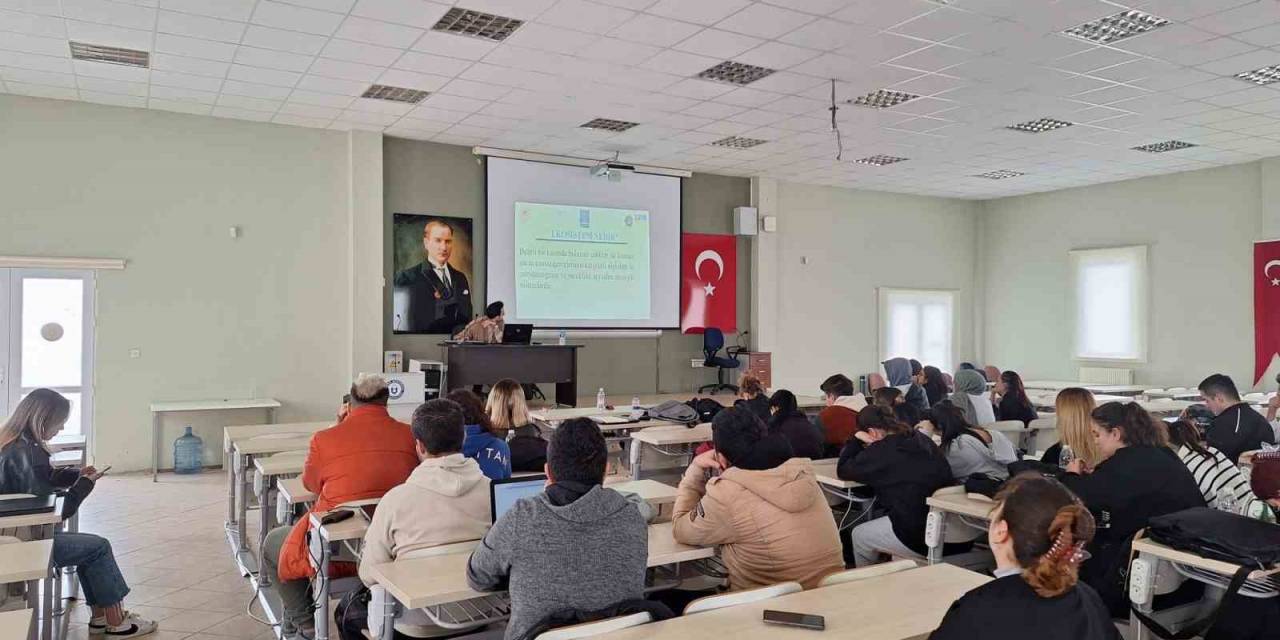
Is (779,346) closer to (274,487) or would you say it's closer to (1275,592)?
(274,487)

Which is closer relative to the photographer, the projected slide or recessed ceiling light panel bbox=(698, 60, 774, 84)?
recessed ceiling light panel bbox=(698, 60, 774, 84)

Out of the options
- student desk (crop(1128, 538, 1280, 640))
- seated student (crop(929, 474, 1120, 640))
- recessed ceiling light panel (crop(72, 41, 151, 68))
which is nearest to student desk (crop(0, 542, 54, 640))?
seated student (crop(929, 474, 1120, 640))

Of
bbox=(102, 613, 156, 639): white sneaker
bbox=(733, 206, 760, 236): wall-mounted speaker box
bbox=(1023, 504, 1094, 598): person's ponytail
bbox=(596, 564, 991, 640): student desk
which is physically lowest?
bbox=(102, 613, 156, 639): white sneaker

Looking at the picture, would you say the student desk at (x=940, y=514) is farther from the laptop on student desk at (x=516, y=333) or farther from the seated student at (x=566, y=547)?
the laptop on student desk at (x=516, y=333)

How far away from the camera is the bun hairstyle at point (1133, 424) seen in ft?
11.3

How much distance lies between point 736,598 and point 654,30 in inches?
182

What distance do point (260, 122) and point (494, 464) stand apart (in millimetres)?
6431

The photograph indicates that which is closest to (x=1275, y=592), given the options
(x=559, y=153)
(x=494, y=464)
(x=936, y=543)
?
(x=936, y=543)

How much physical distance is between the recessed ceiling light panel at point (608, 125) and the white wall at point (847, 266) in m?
3.55

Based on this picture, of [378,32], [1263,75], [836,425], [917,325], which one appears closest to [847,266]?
[917,325]

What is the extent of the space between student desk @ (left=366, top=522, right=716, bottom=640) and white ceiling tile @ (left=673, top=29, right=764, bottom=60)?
4240 millimetres

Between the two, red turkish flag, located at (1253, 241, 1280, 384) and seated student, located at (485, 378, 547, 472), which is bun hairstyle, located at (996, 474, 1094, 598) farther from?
red turkish flag, located at (1253, 241, 1280, 384)

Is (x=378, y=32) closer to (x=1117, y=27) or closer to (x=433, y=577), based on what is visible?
(x=433, y=577)

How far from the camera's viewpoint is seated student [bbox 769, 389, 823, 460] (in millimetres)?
5039
